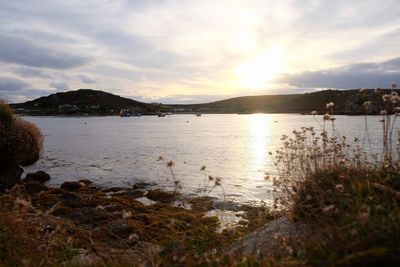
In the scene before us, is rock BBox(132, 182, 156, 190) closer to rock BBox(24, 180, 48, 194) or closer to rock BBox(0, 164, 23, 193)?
rock BBox(24, 180, 48, 194)

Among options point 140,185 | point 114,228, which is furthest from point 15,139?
point 114,228

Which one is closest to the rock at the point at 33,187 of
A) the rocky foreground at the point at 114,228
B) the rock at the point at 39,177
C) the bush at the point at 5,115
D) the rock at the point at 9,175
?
the rocky foreground at the point at 114,228

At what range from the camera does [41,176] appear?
31203 mm

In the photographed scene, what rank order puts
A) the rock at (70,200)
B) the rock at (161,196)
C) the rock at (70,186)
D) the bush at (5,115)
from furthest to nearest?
the bush at (5,115), the rock at (70,186), the rock at (161,196), the rock at (70,200)

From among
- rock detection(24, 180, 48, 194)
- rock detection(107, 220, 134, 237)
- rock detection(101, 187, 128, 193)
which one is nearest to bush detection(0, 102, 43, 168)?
rock detection(24, 180, 48, 194)

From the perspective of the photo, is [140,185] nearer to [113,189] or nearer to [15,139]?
[113,189]

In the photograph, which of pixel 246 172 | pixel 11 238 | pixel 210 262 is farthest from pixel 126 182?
pixel 210 262

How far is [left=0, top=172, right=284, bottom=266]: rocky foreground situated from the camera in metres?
6.32

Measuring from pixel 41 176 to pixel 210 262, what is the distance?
28.3m

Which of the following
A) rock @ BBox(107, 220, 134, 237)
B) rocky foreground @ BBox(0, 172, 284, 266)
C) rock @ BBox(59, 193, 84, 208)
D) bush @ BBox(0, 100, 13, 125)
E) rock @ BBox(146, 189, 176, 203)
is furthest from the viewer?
bush @ BBox(0, 100, 13, 125)

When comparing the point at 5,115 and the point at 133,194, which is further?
the point at 5,115

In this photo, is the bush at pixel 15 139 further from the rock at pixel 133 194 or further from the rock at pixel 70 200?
the rock at pixel 133 194

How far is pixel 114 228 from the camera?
1509 cm

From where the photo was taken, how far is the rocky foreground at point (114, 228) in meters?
6.32
